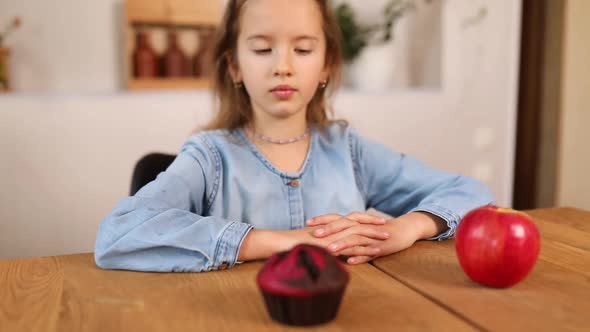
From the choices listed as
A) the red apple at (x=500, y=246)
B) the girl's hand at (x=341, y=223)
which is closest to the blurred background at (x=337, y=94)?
the girl's hand at (x=341, y=223)

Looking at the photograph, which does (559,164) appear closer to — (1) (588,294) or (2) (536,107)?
(2) (536,107)

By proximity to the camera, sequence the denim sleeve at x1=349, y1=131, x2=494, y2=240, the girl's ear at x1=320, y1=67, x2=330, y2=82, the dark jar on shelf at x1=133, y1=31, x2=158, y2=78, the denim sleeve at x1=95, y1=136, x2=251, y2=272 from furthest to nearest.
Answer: the dark jar on shelf at x1=133, y1=31, x2=158, y2=78, the girl's ear at x1=320, y1=67, x2=330, y2=82, the denim sleeve at x1=349, y1=131, x2=494, y2=240, the denim sleeve at x1=95, y1=136, x2=251, y2=272

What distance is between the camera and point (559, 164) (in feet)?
10.2

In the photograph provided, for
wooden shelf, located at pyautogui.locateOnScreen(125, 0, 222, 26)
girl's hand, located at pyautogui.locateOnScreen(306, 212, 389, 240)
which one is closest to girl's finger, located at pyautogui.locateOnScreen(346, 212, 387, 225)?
girl's hand, located at pyautogui.locateOnScreen(306, 212, 389, 240)

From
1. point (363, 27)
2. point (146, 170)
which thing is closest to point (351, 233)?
point (146, 170)

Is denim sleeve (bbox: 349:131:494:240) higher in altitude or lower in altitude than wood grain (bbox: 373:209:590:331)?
higher

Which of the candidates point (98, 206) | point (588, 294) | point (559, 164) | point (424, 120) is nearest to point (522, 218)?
point (588, 294)

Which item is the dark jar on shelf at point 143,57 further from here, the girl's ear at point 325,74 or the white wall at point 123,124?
the girl's ear at point 325,74

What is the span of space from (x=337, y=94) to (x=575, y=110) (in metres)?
1.40

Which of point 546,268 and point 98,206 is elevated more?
point 546,268

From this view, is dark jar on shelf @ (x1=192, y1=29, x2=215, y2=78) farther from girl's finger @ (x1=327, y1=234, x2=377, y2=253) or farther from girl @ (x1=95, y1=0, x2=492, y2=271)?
girl's finger @ (x1=327, y1=234, x2=377, y2=253)

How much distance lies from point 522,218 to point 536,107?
8.93 feet

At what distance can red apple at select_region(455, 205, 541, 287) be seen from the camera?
70 cm

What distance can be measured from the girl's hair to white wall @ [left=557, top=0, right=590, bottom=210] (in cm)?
208
